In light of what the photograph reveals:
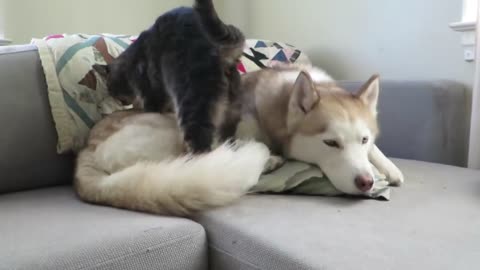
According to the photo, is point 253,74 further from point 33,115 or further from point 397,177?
point 33,115

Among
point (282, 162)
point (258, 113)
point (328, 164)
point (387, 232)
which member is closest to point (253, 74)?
point (258, 113)

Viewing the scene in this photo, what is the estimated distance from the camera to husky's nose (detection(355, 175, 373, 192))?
3.64 ft

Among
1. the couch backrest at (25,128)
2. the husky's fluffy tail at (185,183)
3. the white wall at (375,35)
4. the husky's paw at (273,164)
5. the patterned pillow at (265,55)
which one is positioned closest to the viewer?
the husky's fluffy tail at (185,183)

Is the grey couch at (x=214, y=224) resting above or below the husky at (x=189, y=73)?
below

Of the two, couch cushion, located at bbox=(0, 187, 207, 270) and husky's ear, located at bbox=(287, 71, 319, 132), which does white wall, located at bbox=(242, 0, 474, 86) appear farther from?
couch cushion, located at bbox=(0, 187, 207, 270)

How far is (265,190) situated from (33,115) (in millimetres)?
717

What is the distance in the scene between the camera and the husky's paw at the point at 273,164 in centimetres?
128

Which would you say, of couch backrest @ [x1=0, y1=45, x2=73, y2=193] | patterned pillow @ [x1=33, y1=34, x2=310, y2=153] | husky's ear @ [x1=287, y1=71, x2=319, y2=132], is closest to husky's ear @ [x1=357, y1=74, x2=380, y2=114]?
husky's ear @ [x1=287, y1=71, x2=319, y2=132]

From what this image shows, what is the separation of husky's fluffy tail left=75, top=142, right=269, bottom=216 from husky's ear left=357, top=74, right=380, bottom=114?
0.33m

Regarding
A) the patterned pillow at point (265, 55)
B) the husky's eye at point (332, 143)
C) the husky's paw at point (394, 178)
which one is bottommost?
the husky's paw at point (394, 178)

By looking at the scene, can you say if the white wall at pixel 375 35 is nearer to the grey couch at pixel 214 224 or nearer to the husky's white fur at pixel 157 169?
the grey couch at pixel 214 224

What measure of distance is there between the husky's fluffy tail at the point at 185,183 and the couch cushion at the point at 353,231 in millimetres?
40

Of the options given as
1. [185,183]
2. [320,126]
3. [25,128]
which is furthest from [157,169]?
[25,128]

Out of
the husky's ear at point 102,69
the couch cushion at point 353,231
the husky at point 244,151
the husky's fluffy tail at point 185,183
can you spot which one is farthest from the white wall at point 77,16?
the couch cushion at point 353,231
